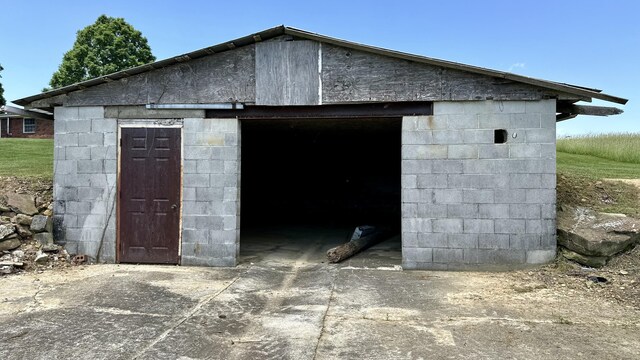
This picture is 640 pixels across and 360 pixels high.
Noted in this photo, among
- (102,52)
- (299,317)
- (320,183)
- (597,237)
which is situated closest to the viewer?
(299,317)

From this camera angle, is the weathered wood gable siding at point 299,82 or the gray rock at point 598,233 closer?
the gray rock at point 598,233

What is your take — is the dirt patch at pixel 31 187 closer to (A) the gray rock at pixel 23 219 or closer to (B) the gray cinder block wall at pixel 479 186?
(A) the gray rock at pixel 23 219

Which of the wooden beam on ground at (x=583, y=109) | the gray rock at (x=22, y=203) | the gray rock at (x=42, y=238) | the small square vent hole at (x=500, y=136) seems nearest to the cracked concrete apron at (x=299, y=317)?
the gray rock at (x=42, y=238)

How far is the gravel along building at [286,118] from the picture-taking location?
293 inches

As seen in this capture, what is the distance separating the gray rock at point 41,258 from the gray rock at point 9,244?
40 cm

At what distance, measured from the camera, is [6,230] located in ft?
25.6

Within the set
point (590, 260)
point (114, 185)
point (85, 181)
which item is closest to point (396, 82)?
point (590, 260)

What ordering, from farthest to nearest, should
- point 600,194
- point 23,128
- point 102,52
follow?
point 102,52 → point 23,128 → point 600,194

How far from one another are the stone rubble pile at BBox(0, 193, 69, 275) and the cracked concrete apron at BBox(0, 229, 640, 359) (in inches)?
23.6

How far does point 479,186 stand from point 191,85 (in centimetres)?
537

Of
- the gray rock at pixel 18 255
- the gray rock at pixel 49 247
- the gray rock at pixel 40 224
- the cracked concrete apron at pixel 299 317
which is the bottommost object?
the cracked concrete apron at pixel 299 317

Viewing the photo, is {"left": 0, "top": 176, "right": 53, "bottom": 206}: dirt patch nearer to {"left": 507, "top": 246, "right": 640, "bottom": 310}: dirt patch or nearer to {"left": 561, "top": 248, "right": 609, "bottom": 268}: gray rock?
{"left": 507, "top": 246, "right": 640, "bottom": 310}: dirt patch

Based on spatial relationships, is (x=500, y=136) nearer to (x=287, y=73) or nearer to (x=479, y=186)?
(x=479, y=186)

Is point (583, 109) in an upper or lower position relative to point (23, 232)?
upper
